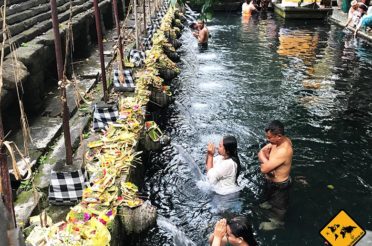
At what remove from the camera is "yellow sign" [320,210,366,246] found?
313cm

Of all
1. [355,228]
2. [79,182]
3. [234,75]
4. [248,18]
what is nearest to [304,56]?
[234,75]

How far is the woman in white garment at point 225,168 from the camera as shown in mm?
7358

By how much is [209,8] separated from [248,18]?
2716cm

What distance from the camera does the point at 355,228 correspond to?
10.3 ft

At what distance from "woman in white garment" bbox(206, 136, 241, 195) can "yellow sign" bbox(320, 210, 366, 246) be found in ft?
13.7

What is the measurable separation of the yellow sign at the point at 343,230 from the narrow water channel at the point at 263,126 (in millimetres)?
4051

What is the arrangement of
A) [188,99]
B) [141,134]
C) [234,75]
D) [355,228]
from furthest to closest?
[234,75], [188,99], [141,134], [355,228]

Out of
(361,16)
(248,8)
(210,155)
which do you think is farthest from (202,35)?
(210,155)

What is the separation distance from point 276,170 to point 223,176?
1.08 meters

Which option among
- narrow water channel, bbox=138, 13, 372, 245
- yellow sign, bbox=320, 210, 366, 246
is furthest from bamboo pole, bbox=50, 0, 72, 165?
yellow sign, bbox=320, 210, 366, 246

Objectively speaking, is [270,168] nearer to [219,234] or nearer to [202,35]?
[219,234]

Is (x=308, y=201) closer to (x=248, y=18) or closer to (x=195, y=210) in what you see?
(x=195, y=210)

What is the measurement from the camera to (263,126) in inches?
457

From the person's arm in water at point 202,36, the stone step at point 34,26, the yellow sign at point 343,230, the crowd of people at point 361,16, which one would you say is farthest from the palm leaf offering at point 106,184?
the crowd of people at point 361,16
